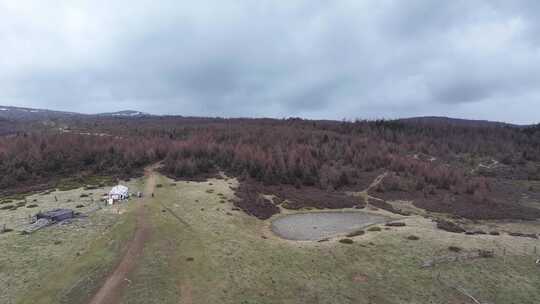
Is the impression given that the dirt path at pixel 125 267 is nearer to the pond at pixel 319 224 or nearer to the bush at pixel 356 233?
the pond at pixel 319 224

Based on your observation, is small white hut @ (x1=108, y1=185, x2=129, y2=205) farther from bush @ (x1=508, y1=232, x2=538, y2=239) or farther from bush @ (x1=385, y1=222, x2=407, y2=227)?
bush @ (x1=508, y1=232, x2=538, y2=239)

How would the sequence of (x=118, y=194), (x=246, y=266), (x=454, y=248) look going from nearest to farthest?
1. (x=246, y=266)
2. (x=454, y=248)
3. (x=118, y=194)

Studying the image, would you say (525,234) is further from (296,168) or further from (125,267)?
(296,168)

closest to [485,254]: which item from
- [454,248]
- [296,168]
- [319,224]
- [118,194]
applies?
[454,248]

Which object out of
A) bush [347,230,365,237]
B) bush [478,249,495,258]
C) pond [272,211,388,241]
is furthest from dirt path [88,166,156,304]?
bush [478,249,495,258]

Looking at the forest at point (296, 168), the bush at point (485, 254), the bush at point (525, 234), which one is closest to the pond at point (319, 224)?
the forest at point (296, 168)

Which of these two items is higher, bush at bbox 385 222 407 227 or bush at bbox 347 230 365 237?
bush at bbox 385 222 407 227

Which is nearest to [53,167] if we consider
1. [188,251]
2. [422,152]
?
[188,251]
